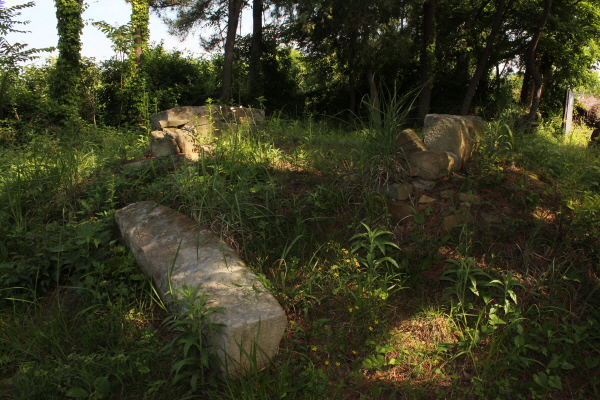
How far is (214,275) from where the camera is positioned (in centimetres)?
281

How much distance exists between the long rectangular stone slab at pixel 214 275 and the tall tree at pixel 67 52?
9.42 m

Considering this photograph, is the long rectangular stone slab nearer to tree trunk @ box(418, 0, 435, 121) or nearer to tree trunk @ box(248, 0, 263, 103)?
tree trunk @ box(418, 0, 435, 121)

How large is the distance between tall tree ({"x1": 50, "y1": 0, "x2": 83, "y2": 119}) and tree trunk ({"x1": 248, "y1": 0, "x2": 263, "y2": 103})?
5502 millimetres

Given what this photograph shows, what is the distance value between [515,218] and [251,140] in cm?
281

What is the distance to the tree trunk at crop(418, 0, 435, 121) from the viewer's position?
1320 centimetres

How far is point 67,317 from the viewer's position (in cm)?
293

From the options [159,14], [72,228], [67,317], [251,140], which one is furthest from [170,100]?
[67,317]

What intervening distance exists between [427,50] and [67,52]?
434 inches

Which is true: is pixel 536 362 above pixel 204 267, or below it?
below

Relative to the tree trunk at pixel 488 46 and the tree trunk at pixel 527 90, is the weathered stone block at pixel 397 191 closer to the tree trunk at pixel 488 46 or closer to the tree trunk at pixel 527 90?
the tree trunk at pixel 488 46

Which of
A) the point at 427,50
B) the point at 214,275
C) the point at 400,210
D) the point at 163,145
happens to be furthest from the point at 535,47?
the point at 214,275

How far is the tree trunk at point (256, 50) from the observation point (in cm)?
1471

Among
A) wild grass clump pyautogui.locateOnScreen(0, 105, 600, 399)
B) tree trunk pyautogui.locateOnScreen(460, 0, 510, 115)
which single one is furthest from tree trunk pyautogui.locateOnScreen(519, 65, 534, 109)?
wild grass clump pyautogui.locateOnScreen(0, 105, 600, 399)

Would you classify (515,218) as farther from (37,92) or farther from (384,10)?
(37,92)
